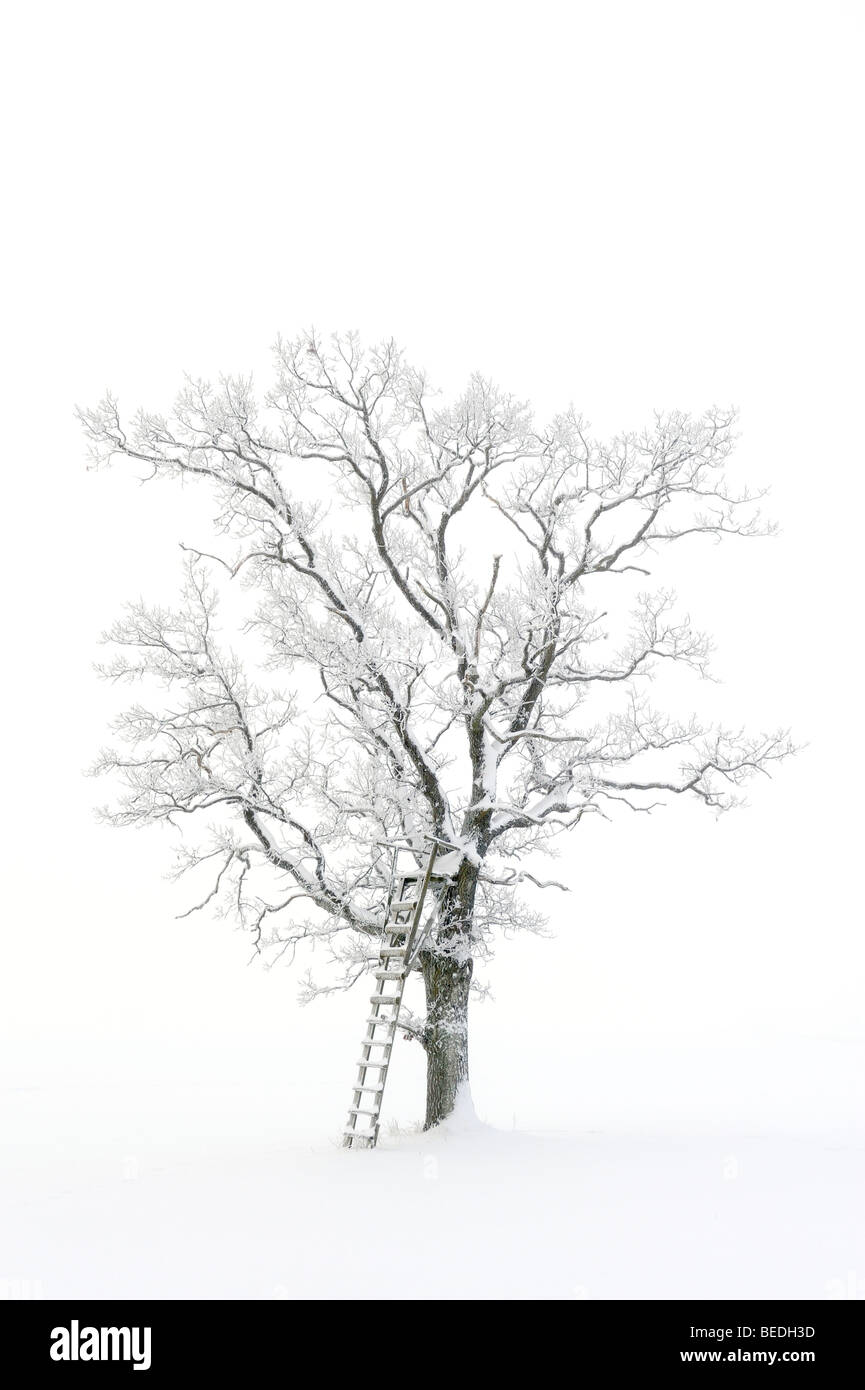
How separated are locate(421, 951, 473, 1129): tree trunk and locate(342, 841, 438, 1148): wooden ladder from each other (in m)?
0.44

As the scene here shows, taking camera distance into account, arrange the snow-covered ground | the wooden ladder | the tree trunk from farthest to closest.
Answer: the tree trunk, the wooden ladder, the snow-covered ground

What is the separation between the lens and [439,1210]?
794 centimetres

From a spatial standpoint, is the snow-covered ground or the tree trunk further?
the tree trunk

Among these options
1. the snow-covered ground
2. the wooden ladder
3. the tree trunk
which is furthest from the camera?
the tree trunk

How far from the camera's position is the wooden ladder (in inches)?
440

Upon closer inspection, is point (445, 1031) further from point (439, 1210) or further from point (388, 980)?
point (439, 1210)

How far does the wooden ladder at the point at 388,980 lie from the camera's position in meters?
11.2

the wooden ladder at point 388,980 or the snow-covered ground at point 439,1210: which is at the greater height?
the wooden ladder at point 388,980

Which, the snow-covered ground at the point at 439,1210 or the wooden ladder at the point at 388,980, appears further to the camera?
the wooden ladder at the point at 388,980

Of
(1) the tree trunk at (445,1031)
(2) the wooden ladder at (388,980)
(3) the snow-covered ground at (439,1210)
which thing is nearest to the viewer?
(3) the snow-covered ground at (439,1210)

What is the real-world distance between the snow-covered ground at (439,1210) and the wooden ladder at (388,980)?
0.38 m
